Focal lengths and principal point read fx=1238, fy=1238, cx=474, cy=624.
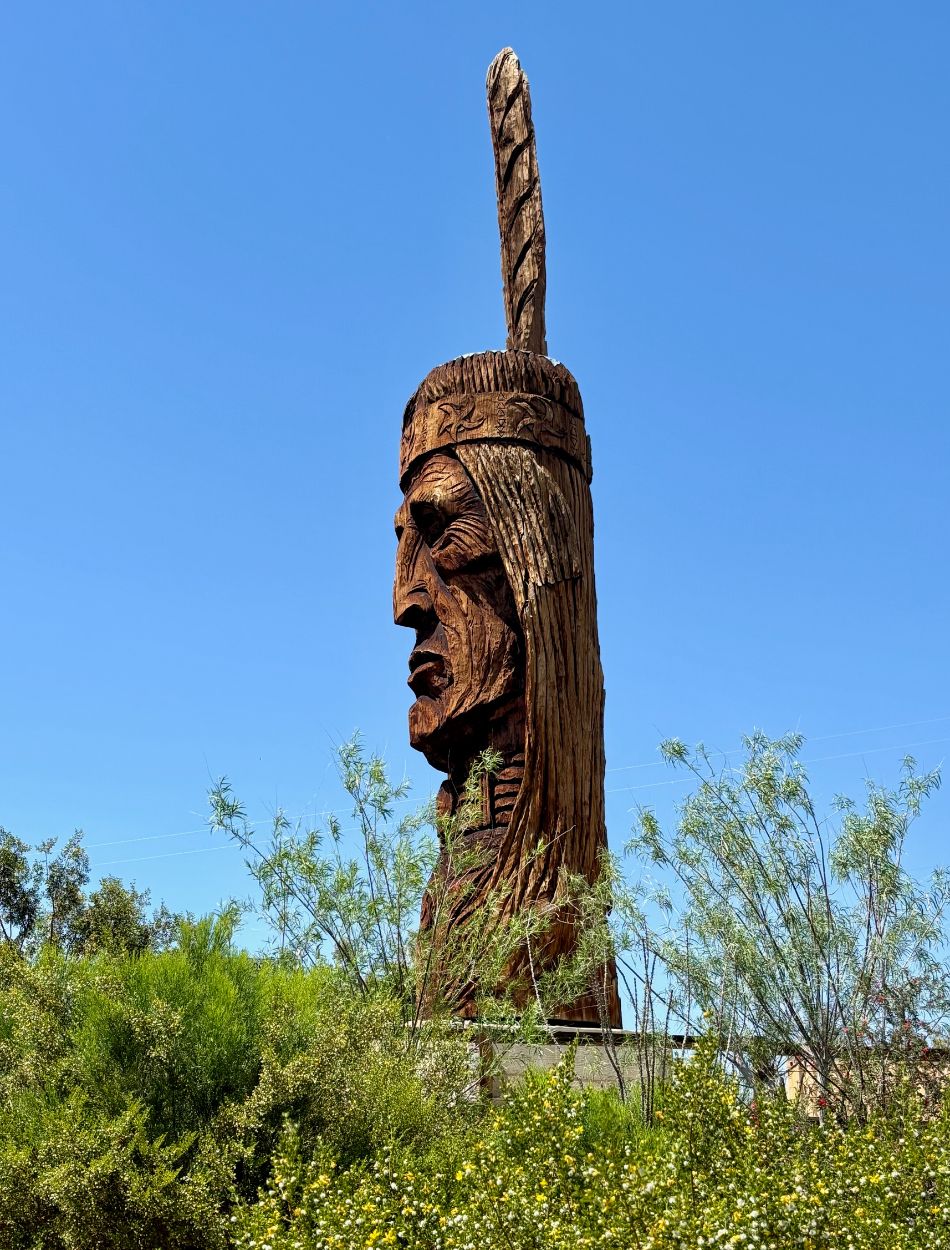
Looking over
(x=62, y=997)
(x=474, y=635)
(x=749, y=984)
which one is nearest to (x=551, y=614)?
(x=474, y=635)

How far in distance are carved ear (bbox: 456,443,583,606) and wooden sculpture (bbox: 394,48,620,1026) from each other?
0.03 feet

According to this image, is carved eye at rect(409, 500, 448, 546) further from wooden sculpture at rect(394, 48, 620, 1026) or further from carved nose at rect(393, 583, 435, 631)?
carved nose at rect(393, 583, 435, 631)

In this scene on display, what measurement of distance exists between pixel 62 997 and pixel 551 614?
387 centimetres

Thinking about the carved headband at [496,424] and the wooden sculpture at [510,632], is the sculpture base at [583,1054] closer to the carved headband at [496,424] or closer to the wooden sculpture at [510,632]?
the wooden sculpture at [510,632]

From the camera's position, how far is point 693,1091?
4.38 meters

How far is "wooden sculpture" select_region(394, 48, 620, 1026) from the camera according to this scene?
24.7 ft

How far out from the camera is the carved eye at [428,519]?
8.41 meters

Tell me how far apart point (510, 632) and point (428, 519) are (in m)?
1.07

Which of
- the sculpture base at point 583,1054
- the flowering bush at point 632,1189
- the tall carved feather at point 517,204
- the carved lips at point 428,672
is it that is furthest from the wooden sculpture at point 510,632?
the flowering bush at point 632,1189

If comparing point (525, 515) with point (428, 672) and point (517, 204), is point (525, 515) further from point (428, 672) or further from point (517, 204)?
point (517, 204)

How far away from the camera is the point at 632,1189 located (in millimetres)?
3854

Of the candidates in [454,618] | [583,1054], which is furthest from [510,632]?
[583,1054]

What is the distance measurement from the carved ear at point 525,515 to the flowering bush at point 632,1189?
3838 millimetres

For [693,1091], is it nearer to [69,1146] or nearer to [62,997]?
[69,1146]
